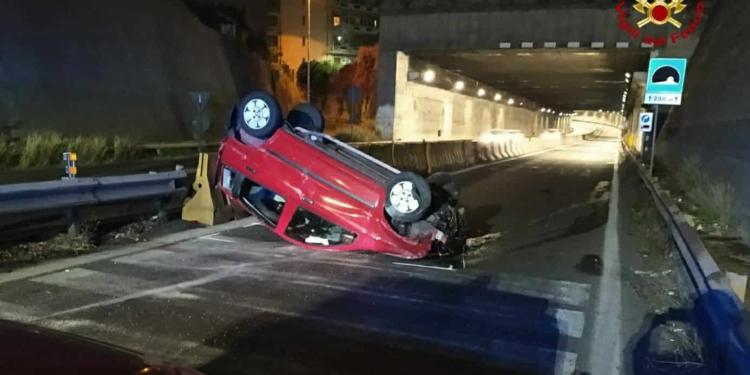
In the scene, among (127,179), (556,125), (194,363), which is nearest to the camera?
(194,363)

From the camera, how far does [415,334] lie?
15.9 feet

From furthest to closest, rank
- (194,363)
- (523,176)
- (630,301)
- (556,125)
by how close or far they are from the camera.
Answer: (556,125), (523,176), (630,301), (194,363)

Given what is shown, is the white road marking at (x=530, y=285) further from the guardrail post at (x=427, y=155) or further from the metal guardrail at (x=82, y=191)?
the guardrail post at (x=427, y=155)

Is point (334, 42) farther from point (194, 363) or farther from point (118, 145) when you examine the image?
point (194, 363)

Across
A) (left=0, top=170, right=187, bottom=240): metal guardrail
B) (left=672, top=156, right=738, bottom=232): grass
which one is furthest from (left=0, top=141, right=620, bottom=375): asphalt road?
(left=672, top=156, right=738, bottom=232): grass

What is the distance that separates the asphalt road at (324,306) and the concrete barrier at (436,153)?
9224 mm

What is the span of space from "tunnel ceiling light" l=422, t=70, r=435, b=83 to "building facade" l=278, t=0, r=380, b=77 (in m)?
37.8

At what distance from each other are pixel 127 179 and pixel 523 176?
15.2 meters

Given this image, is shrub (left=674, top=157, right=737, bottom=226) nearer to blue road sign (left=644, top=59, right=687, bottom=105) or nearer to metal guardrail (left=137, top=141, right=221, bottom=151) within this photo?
blue road sign (left=644, top=59, right=687, bottom=105)

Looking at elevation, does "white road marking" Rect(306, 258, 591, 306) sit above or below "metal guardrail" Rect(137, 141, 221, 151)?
above

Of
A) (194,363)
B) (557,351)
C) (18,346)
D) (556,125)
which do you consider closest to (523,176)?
(557,351)

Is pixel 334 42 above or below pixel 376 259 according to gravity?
above

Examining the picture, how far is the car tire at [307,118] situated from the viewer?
9047 mm

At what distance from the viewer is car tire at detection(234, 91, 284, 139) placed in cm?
767
